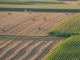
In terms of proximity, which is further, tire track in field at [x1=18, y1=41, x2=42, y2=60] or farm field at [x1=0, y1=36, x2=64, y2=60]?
farm field at [x1=0, y1=36, x2=64, y2=60]

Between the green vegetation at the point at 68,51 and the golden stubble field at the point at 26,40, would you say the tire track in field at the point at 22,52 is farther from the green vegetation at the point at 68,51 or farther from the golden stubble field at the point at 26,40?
the green vegetation at the point at 68,51

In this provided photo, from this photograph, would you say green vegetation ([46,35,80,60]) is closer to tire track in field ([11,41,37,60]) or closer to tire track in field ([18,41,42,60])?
tire track in field ([18,41,42,60])

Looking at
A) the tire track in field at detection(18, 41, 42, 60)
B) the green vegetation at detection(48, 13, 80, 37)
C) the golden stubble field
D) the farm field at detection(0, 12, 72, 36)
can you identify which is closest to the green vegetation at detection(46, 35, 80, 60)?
the golden stubble field

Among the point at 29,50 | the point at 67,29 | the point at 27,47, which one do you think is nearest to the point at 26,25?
the point at 67,29

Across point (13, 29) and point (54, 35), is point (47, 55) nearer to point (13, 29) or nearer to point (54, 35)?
point (54, 35)

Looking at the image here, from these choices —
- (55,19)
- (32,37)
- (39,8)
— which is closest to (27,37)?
(32,37)

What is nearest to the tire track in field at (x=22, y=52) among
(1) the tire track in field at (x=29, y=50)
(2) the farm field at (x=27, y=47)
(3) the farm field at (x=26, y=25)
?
(2) the farm field at (x=27, y=47)

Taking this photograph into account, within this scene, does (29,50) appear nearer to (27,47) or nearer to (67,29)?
(27,47)
